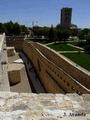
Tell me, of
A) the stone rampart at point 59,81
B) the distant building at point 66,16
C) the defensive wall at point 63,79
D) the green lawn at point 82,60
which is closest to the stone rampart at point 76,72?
the defensive wall at point 63,79

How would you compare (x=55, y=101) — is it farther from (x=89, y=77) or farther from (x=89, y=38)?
(x=89, y=38)

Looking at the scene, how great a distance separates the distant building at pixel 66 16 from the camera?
57.3 m

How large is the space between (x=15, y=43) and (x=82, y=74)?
2549 centimetres

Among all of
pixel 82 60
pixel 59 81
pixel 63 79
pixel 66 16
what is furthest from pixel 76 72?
pixel 66 16

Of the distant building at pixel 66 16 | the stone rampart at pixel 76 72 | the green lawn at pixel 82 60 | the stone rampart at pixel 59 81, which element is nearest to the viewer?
the stone rampart at pixel 59 81

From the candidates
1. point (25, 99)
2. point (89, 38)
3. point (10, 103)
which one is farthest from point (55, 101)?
point (89, 38)

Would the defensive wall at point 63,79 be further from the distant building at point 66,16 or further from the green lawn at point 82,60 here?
the distant building at point 66,16

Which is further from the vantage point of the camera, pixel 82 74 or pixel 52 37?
pixel 52 37

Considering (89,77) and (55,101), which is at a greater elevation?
(55,101)

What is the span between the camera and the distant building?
5728 cm

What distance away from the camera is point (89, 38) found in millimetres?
30484

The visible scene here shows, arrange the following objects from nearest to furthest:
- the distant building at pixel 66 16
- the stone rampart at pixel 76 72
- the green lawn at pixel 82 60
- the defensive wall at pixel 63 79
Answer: the defensive wall at pixel 63 79, the stone rampart at pixel 76 72, the green lawn at pixel 82 60, the distant building at pixel 66 16

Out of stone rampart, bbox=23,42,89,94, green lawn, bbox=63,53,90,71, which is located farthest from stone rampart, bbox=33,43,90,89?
green lawn, bbox=63,53,90,71

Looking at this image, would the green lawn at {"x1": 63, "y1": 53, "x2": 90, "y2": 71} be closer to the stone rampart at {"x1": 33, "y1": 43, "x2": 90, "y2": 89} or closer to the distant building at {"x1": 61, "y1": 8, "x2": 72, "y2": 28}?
the stone rampart at {"x1": 33, "y1": 43, "x2": 90, "y2": 89}
